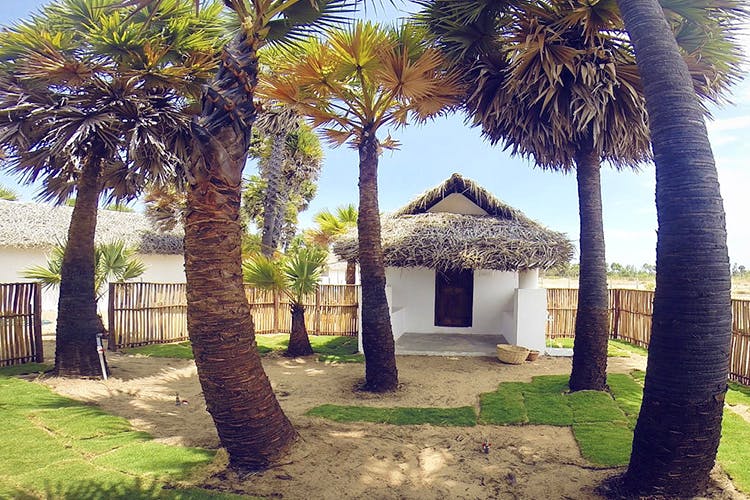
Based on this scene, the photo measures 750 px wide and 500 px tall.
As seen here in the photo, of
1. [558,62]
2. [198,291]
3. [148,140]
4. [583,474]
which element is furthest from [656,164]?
[148,140]

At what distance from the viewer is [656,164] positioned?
375 centimetres

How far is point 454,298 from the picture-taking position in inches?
558

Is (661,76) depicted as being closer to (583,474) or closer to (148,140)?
(583,474)

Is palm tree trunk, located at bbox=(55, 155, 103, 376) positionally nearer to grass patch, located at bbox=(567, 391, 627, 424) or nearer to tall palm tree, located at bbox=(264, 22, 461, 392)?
tall palm tree, located at bbox=(264, 22, 461, 392)

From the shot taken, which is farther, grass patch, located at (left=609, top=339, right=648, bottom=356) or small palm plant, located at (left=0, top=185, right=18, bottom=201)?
small palm plant, located at (left=0, top=185, right=18, bottom=201)

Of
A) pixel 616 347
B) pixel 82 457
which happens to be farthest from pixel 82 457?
pixel 616 347

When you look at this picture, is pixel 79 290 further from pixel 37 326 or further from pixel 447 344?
pixel 447 344

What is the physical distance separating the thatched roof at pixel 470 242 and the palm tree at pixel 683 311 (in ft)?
23.0

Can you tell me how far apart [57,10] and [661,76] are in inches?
348

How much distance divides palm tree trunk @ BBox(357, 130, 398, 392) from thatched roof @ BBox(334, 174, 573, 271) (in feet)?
10.2

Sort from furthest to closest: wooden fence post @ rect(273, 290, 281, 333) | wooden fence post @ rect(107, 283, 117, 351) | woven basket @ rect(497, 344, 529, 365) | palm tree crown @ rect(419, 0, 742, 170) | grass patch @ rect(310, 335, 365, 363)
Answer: wooden fence post @ rect(273, 290, 281, 333), wooden fence post @ rect(107, 283, 117, 351), grass patch @ rect(310, 335, 365, 363), woven basket @ rect(497, 344, 529, 365), palm tree crown @ rect(419, 0, 742, 170)

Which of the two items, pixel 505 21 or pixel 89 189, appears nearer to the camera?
pixel 505 21

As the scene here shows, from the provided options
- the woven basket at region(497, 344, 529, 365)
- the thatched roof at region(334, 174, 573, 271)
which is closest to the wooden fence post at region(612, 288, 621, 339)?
the thatched roof at region(334, 174, 573, 271)

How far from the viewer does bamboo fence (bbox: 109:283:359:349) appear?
12016mm
